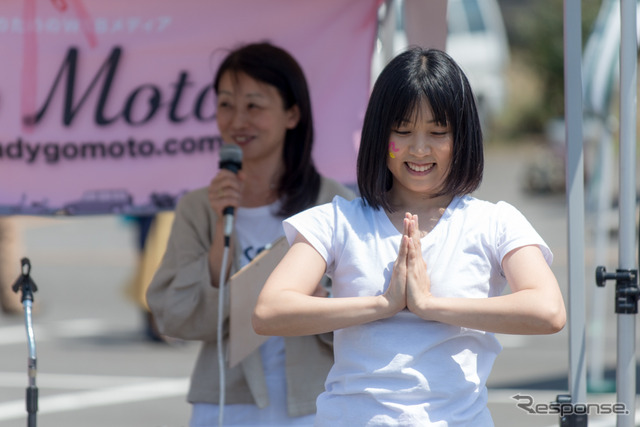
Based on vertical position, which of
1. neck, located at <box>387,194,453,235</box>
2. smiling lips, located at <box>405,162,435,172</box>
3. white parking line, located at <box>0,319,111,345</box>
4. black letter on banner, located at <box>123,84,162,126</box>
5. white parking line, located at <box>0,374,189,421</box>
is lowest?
white parking line, located at <box>0,374,189,421</box>

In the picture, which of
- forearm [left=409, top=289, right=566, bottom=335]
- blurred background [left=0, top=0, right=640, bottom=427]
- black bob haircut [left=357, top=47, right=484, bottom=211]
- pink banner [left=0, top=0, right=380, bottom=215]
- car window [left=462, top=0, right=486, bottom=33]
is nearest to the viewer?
forearm [left=409, top=289, right=566, bottom=335]

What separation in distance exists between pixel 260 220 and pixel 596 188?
233 inches

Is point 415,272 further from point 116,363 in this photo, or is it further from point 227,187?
point 116,363

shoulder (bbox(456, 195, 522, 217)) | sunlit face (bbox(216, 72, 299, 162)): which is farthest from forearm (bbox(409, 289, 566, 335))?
sunlit face (bbox(216, 72, 299, 162))

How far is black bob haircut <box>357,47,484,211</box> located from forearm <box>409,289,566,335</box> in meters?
0.32

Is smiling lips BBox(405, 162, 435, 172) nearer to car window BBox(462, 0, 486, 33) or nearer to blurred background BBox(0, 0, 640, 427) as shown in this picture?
blurred background BBox(0, 0, 640, 427)

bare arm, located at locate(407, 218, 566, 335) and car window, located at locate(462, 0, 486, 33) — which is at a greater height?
car window, located at locate(462, 0, 486, 33)

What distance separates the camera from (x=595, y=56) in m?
7.81

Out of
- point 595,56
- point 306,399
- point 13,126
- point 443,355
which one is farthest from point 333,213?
point 595,56

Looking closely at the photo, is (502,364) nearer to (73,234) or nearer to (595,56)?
(595,56)

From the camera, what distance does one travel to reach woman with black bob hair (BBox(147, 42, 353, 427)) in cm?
345

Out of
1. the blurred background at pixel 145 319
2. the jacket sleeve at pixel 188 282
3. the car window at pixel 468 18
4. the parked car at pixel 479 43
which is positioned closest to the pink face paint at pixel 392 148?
the jacket sleeve at pixel 188 282

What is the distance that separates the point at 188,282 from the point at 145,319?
7.38 metres

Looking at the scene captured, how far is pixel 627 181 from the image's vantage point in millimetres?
3072
